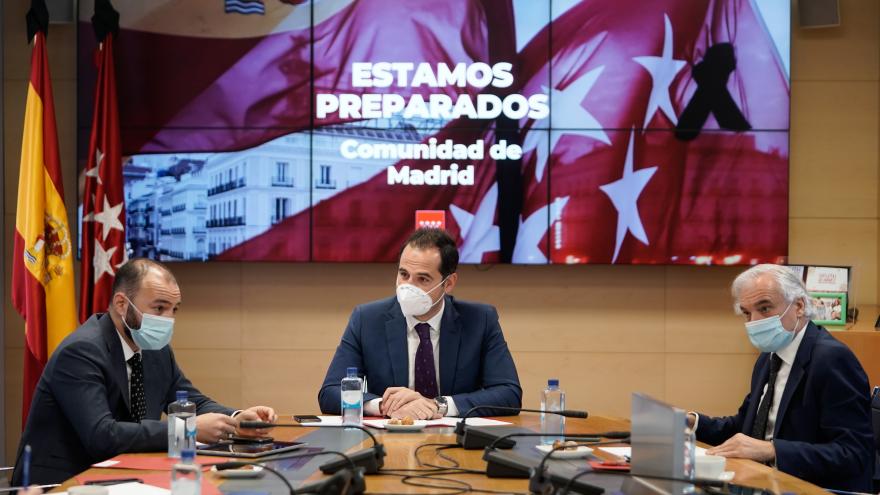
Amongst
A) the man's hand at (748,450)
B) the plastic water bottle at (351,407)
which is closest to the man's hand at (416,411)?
the plastic water bottle at (351,407)

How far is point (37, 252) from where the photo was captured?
566cm

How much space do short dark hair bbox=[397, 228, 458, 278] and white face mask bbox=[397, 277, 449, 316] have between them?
159 millimetres

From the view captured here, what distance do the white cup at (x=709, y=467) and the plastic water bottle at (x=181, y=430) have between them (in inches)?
59.4

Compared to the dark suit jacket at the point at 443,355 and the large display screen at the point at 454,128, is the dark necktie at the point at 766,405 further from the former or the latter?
the large display screen at the point at 454,128

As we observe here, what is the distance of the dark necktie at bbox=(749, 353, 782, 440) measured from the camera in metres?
3.73

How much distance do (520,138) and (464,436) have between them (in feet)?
10.2

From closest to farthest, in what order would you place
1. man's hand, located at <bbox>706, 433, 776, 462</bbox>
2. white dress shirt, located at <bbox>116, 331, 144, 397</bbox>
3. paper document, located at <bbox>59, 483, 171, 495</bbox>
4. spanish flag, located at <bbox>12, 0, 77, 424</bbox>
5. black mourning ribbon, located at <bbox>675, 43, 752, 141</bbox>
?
paper document, located at <bbox>59, 483, 171, 495</bbox> < man's hand, located at <bbox>706, 433, 776, 462</bbox> < white dress shirt, located at <bbox>116, 331, 144, 397</bbox> < spanish flag, located at <bbox>12, 0, 77, 424</bbox> < black mourning ribbon, located at <bbox>675, 43, 752, 141</bbox>

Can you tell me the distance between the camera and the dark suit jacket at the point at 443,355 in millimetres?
4355

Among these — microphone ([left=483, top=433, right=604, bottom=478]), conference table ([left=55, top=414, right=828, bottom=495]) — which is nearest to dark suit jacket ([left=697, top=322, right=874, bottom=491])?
conference table ([left=55, top=414, right=828, bottom=495])

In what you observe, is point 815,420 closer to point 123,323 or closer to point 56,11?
point 123,323

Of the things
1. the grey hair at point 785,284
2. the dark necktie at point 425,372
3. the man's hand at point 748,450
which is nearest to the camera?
the man's hand at point 748,450

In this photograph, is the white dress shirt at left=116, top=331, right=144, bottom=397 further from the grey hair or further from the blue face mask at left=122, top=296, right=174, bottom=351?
the grey hair

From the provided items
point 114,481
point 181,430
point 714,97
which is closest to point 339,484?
point 114,481

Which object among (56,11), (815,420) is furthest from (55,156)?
(815,420)
